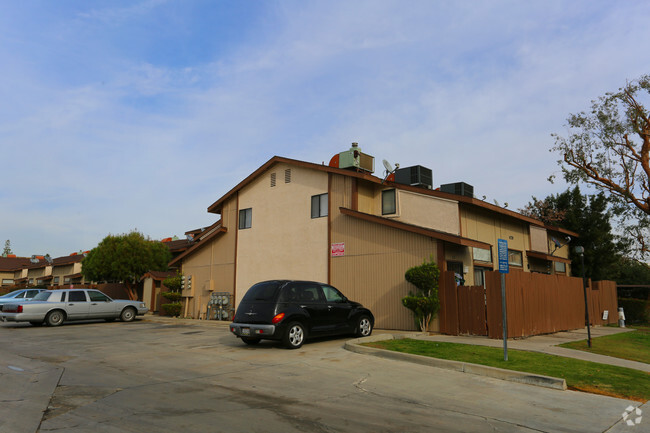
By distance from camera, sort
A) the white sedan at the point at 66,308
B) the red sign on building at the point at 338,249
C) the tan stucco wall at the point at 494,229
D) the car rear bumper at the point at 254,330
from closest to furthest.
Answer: the car rear bumper at the point at 254,330 < the white sedan at the point at 66,308 < the red sign on building at the point at 338,249 < the tan stucco wall at the point at 494,229

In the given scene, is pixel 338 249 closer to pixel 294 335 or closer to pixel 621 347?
pixel 294 335

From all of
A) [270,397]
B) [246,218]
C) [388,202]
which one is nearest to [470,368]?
[270,397]

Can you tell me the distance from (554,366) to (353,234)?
33.3 feet

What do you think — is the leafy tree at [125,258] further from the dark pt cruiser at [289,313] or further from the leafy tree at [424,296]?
the leafy tree at [424,296]

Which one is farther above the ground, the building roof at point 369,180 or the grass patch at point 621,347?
the building roof at point 369,180

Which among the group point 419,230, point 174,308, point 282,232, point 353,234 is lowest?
point 174,308

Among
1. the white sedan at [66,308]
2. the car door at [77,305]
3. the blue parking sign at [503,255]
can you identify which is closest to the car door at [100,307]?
the white sedan at [66,308]

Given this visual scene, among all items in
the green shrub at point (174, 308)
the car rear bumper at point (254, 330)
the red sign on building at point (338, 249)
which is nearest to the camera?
the car rear bumper at point (254, 330)

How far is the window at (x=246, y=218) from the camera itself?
2411 cm

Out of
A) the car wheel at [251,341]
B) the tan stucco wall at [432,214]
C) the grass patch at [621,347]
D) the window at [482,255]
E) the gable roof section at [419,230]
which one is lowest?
the grass patch at [621,347]

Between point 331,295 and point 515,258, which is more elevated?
point 515,258

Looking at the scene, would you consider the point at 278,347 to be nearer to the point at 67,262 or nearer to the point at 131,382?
the point at 131,382

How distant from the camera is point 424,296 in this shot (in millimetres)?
15477

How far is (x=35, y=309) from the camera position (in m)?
18.8
